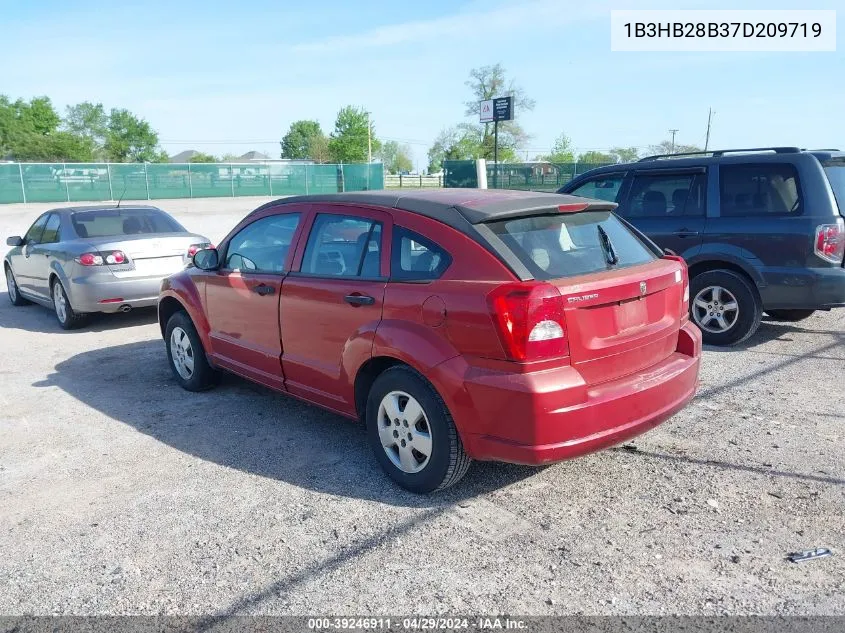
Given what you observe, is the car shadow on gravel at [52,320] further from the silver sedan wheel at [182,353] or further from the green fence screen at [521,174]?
the green fence screen at [521,174]

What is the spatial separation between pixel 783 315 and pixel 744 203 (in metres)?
1.61

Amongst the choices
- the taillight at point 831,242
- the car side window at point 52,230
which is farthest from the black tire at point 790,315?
the car side window at point 52,230

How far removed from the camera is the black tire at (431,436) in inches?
142

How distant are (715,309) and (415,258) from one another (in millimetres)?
4260

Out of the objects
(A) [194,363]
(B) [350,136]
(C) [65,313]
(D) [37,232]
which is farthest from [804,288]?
(B) [350,136]

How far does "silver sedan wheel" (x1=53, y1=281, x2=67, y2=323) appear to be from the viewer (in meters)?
8.55

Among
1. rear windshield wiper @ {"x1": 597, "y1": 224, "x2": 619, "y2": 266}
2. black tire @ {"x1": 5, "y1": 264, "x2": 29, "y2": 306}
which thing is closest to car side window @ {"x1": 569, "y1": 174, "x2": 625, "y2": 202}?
rear windshield wiper @ {"x1": 597, "y1": 224, "x2": 619, "y2": 266}

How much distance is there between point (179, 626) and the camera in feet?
9.18

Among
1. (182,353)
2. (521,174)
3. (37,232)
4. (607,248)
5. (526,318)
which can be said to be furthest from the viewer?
(521,174)

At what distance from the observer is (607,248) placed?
4.00 metres

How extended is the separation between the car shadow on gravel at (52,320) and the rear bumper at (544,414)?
656cm

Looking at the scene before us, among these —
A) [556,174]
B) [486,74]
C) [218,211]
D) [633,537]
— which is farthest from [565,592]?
[486,74]

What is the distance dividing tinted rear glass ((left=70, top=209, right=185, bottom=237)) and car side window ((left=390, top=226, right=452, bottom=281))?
5889mm

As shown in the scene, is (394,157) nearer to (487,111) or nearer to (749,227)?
(487,111)
